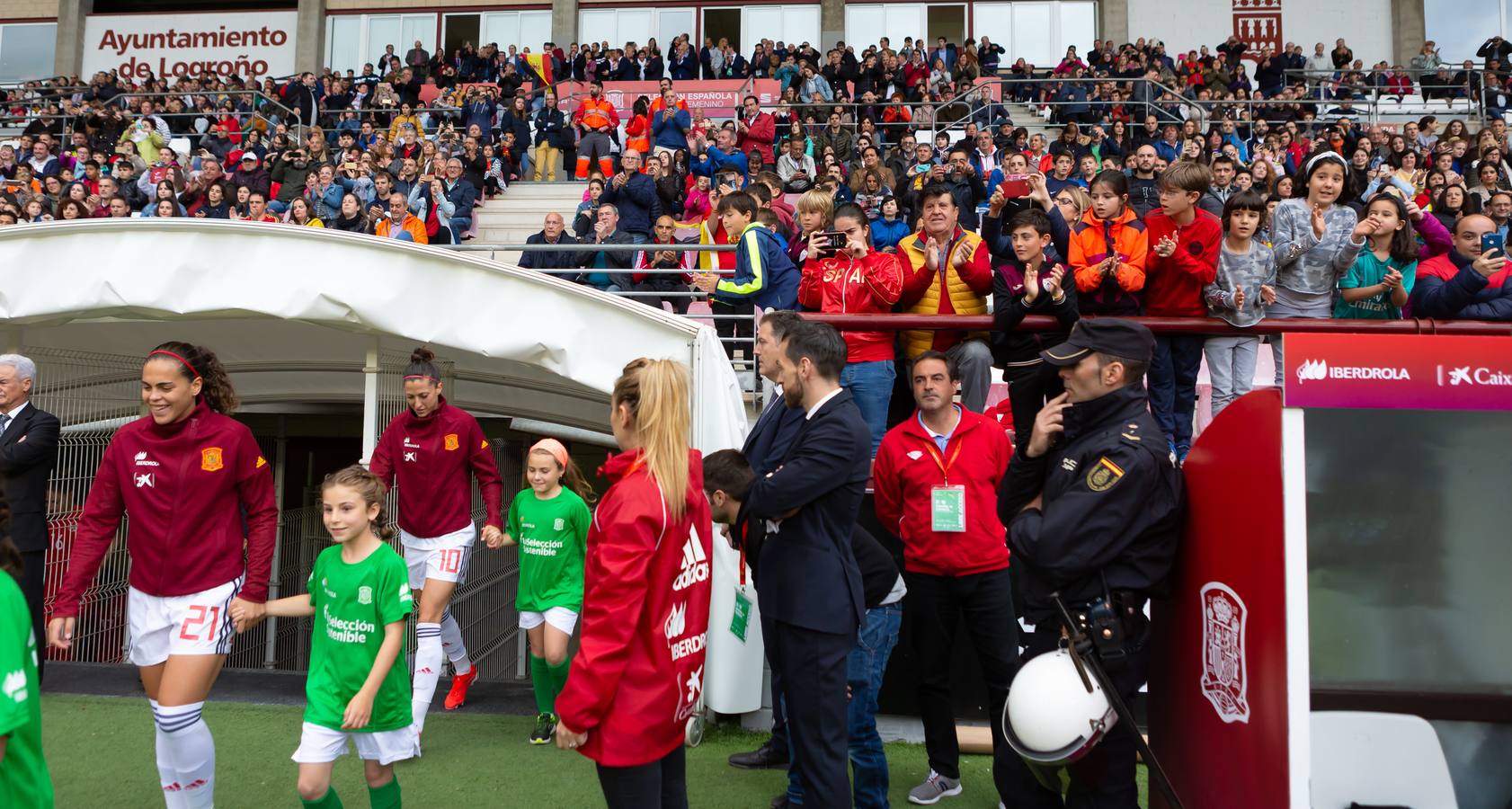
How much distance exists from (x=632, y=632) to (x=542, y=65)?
67.8 feet

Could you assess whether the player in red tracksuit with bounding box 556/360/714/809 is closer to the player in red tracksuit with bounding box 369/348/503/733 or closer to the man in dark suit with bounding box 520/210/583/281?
the player in red tracksuit with bounding box 369/348/503/733

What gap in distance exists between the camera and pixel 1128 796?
317 cm

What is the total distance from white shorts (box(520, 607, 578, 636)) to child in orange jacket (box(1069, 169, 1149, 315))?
3.15 metres

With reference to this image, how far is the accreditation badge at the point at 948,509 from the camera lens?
4270 millimetres

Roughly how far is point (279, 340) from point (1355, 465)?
6.44 metres

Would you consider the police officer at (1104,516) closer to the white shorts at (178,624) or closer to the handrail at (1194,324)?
the handrail at (1194,324)

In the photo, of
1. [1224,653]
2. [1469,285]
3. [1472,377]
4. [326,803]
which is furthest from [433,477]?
[1469,285]

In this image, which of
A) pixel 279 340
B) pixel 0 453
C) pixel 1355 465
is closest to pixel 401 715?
pixel 0 453

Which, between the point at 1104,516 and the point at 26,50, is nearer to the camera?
the point at 1104,516

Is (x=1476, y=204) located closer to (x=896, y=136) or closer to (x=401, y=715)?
(x=401, y=715)

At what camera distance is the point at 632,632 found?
2793 millimetres

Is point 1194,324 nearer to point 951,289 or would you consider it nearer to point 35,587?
point 951,289

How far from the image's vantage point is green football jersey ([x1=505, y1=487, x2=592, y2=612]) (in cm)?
529

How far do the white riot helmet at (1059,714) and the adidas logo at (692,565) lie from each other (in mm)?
1044
